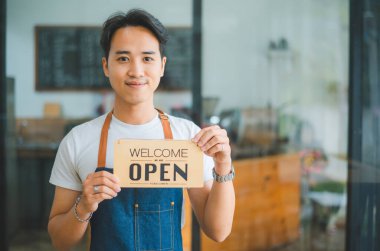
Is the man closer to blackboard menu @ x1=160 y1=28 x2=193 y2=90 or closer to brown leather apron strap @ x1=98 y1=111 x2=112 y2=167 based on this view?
brown leather apron strap @ x1=98 y1=111 x2=112 y2=167

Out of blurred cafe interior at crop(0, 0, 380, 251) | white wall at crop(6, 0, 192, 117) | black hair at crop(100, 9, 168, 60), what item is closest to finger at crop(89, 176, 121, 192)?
black hair at crop(100, 9, 168, 60)

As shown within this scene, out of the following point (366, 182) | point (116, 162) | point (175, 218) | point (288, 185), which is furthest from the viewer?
point (288, 185)

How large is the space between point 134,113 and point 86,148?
0.53 feet

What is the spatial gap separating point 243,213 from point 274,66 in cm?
128

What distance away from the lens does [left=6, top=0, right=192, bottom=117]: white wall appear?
2963mm

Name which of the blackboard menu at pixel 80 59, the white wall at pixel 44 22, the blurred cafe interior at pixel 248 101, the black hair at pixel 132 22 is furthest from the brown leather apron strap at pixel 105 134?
the blackboard menu at pixel 80 59

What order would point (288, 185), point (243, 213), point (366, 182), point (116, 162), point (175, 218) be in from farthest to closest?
point (288, 185)
point (243, 213)
point (366, 182)
point (175, 218)
point (116, 162)

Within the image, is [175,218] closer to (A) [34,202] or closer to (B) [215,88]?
(A) [34,202]

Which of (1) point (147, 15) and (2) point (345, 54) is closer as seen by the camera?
(1) point (147, 15)

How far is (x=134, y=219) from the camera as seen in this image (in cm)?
118

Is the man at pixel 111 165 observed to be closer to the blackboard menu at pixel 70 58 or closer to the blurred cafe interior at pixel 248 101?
the blurred cafe interior at pixel 248 101

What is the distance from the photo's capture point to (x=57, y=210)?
1.18 m

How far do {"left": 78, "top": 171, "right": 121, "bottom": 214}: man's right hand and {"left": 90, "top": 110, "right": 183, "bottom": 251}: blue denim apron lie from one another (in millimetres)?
123

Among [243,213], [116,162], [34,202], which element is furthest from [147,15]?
[243,213]
